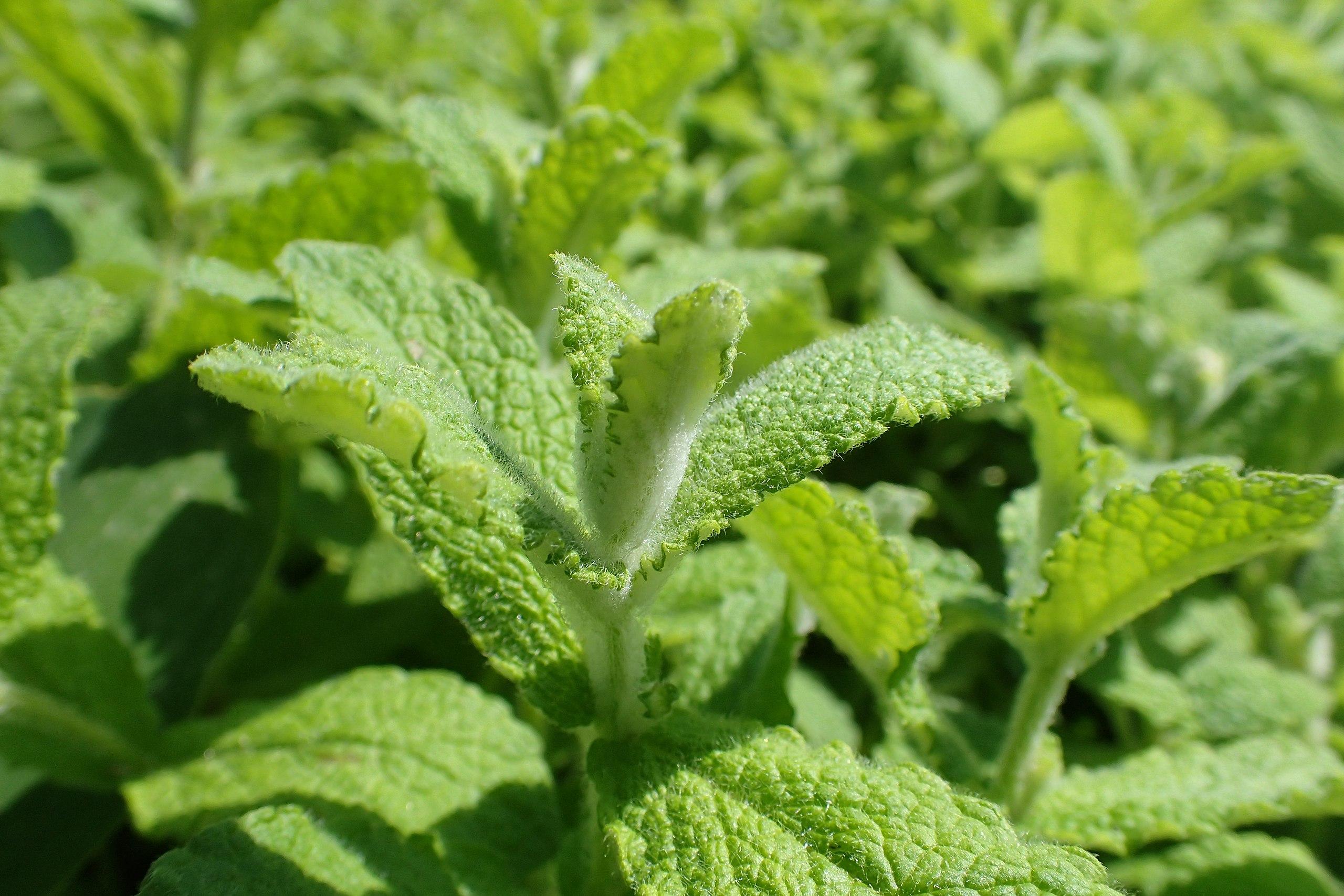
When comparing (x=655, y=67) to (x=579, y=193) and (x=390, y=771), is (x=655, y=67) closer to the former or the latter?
(x=579, y=193)

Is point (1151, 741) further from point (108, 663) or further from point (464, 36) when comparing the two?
point (464, 36)

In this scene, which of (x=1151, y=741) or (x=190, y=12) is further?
(x=190, y=12)

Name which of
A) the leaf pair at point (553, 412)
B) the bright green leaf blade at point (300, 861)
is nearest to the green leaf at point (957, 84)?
the leaf pair at point (553, 412)

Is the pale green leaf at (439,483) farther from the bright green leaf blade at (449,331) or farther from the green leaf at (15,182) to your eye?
the green leaf at (15,182)

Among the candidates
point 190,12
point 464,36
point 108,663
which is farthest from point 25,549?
point 464,36

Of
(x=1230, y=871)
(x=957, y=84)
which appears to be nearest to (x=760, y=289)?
(x=1230, y=871)

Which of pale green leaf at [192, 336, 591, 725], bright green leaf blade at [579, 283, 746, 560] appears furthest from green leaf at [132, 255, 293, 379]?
bright green leaf blade at [579, 283, 746, 560]
